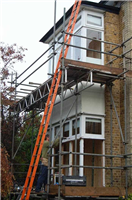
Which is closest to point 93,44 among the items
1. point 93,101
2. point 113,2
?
point 113,2

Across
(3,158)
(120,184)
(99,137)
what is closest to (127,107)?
(99,137)

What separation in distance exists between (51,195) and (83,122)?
10.2 feet

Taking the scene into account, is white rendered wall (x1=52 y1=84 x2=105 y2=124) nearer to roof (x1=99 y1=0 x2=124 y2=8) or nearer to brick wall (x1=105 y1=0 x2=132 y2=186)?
brick wall (x1=105 y1=0 x2=132 y2=186)

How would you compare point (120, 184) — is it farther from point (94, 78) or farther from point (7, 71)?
point (7, 71)

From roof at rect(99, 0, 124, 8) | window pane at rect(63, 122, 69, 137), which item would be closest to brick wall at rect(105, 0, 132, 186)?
roof at rect(99, 0, 124, 8)

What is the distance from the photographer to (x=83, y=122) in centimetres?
1238

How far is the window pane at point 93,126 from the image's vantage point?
12.5 m

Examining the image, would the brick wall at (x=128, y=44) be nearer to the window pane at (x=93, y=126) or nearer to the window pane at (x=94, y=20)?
the window pane at (x=94, y=20)

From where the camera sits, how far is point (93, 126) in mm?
12609

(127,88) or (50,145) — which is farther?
(127,88)

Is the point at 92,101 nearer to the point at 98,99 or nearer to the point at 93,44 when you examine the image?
the point at 98,99

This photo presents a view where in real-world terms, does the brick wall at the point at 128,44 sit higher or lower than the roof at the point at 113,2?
lower

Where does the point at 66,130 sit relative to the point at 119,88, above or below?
below

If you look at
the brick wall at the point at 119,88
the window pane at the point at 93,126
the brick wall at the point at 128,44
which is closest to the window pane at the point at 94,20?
the brick wall at the point at 119,88
